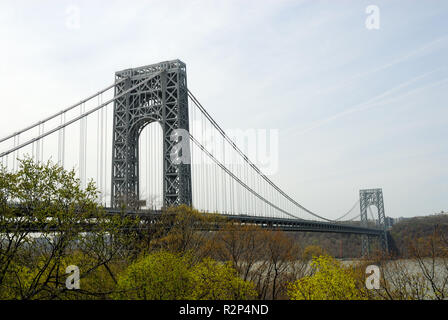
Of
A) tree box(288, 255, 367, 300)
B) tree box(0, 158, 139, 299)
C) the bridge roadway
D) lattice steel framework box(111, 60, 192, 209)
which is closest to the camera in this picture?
tree box(0, 158, 139, 299)

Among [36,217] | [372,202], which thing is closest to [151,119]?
[36,217]

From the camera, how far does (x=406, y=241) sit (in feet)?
290

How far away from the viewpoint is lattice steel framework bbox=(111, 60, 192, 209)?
4353 centimetres

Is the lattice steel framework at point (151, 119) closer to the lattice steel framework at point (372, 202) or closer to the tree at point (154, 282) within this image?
the tree at point (154, 282)

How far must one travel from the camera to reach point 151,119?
4697 centimetres

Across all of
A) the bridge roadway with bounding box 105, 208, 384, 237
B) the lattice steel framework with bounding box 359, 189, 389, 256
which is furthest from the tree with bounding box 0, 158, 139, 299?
the lattice steel framework with bounding box 359, 189, 389, 256

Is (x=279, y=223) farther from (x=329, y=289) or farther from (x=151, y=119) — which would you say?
(x=329, y=289)

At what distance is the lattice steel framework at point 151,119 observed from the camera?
143 feet

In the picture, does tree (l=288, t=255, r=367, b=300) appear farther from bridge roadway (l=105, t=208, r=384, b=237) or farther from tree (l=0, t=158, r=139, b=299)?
bridge roadway (l=105, t=208, r=384, b=237)

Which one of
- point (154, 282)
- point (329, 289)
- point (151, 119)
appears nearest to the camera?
point (154, 282)

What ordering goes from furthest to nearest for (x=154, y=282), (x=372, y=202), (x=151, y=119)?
(x=372, y=202)
(x=151, y=119)
(x=154, y=282)
